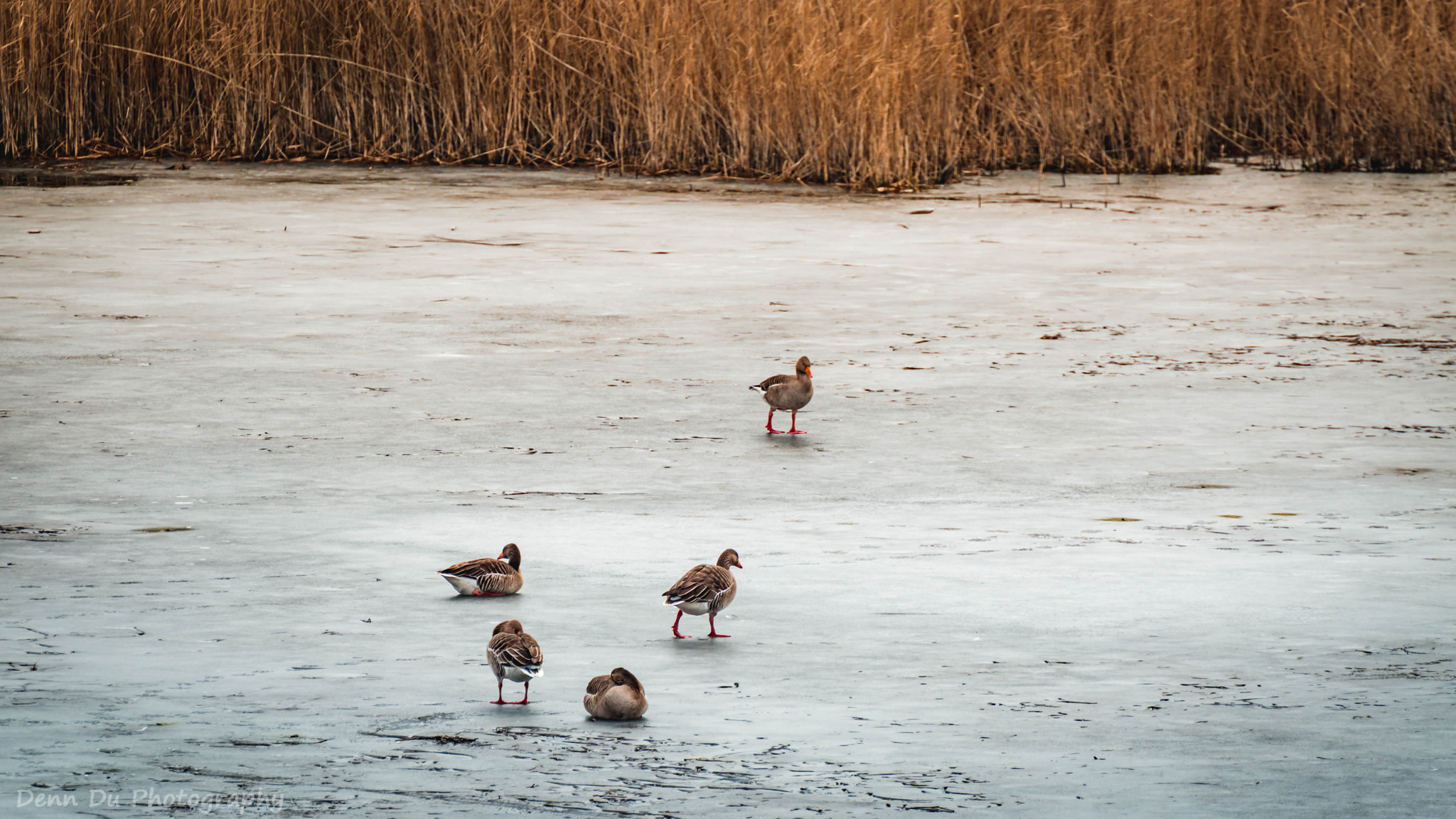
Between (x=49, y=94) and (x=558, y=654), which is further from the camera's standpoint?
(x=49, y=94)

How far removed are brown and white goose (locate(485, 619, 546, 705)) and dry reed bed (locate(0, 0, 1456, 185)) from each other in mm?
13612

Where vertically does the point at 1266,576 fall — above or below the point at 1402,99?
below

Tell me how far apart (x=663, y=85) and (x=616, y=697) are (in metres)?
14.7

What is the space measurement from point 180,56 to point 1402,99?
12927 mm

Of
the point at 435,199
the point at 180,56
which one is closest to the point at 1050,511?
the point at 435,199

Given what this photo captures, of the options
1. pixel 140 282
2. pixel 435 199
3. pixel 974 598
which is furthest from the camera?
pixel 435 199

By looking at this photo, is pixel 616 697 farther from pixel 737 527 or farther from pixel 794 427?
pixel 794 427

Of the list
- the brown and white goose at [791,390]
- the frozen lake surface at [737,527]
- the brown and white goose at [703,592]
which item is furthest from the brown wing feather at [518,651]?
the brown and white goose at [791,390]

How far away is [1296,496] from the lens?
7.03 m

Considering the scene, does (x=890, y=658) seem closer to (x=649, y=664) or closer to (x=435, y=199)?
(x=649, y=664)

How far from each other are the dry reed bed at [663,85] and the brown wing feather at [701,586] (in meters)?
13.1

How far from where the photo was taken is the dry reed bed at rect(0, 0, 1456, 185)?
18.5 m

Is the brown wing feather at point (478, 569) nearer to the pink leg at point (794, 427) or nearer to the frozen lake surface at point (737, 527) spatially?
the frozen lake surface at point (737, 527)

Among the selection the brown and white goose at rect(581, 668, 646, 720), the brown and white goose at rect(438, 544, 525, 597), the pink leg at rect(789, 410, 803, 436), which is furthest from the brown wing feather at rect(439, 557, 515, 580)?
the pink leg at rect(789, 410, 803, 436)
